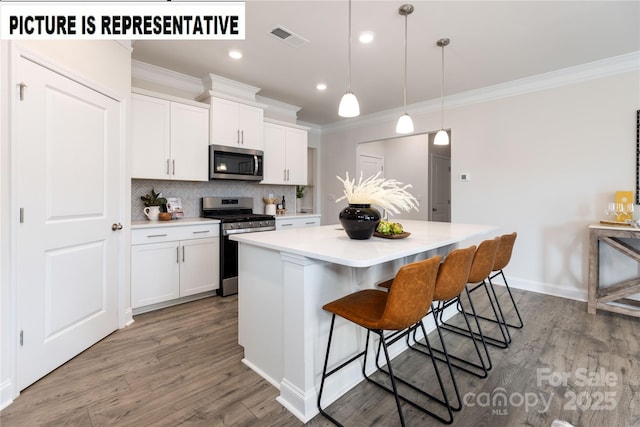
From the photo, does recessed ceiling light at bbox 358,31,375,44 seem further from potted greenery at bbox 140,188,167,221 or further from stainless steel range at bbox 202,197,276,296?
potted greenery at bbox 140,188,167,221

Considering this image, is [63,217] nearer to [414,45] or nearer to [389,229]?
[389,229]

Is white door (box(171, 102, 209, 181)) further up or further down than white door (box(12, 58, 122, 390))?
further up

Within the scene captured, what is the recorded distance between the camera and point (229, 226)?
3.56m

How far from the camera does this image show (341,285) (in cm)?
184

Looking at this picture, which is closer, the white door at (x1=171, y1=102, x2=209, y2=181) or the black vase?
the black vase

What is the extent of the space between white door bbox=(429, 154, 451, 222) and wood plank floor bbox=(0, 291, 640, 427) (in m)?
3.99

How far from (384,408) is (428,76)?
350 centimetres

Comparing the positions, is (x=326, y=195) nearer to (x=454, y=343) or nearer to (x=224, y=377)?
(x=454, y=343)

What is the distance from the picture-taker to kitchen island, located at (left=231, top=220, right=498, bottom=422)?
5.28 feet

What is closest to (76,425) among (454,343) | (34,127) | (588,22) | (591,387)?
(34,127)

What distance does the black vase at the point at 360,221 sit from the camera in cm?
191

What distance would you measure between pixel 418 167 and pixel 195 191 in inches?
180

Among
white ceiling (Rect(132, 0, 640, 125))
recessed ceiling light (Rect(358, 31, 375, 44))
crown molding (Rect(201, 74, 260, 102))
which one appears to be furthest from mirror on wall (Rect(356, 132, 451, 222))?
recessed ceiling light (Rect(358, 31, 375, 44))

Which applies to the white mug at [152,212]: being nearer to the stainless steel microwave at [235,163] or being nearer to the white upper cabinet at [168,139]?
the white upper cabinet at [168,139]
